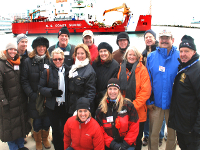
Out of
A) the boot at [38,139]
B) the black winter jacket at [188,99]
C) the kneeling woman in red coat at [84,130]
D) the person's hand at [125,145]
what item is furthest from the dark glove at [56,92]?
the black winter jacket at [188,99]

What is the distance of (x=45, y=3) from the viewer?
3148 centimetres

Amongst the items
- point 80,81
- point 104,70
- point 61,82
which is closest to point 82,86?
point 80,81

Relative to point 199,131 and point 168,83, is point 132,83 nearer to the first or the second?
point 168,83

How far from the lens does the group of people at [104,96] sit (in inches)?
69.9

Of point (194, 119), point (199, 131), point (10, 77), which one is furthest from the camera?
point (10, 77)

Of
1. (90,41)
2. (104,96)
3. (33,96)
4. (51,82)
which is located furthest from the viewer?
(90,41)

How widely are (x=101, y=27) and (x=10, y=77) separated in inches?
1111

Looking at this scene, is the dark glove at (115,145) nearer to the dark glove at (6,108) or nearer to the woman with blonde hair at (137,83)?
the woman with blonde hair at (137,83)

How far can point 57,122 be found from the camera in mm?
2258

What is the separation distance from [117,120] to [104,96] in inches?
13.4

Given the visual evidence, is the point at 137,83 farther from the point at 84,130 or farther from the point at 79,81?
the point at 84,130

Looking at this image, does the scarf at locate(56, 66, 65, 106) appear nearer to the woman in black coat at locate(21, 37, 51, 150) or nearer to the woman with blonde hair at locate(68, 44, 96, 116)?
the woman with blonde hair at locate(68, 44, 96, 116)

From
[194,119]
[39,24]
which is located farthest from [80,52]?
[39,24]

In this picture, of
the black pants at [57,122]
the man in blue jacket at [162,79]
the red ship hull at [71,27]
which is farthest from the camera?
the red ship hull at [71,27]
